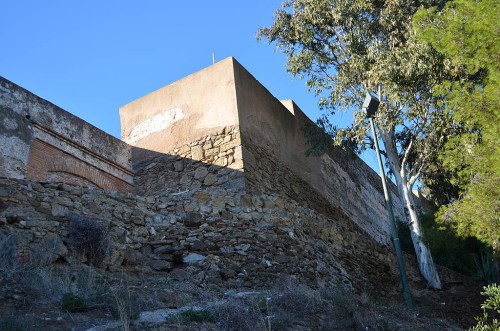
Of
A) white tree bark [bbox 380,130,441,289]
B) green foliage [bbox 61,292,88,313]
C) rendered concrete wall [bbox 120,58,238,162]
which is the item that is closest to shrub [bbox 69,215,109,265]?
green foliage [bbox 61,292,88,313]

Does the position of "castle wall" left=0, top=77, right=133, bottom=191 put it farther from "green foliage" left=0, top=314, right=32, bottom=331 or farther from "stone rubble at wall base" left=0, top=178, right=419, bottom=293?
"green foliage" left=0, top=314, right=32, bottom=331

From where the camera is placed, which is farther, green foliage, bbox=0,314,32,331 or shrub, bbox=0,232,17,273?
shrub, bbox=0,232,17,273

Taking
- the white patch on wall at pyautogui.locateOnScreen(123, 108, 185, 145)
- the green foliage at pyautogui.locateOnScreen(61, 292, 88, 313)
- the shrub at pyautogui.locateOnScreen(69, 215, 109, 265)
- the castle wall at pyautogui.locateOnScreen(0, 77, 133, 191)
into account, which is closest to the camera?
the green foliage at pyautogui.locateOnScreen(61, 292, 88, 313)

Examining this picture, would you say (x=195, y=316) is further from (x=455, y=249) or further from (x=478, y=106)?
(x=455, y=249)

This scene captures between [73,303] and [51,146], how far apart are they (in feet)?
21.6

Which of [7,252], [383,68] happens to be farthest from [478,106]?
[7,252]

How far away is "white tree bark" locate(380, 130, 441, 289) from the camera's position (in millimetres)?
14469

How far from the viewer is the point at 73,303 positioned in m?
6.59

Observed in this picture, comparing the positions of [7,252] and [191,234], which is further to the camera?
[191,234]

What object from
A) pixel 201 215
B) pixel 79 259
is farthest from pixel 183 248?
pixel 79 259

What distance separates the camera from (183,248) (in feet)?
34.2

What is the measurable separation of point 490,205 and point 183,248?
5395 millimetres

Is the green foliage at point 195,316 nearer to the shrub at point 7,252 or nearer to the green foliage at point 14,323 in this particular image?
the green foliage at point 14,323

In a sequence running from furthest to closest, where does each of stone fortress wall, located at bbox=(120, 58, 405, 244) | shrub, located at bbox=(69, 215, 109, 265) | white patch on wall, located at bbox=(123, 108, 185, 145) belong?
white patch on wall, located at bbox=(123, 108, 185, 145)
stone fortress wall, located at bbox=(120, 58, 405, 244)
shrub, located at bbox=(69, 215, 109, 265)
